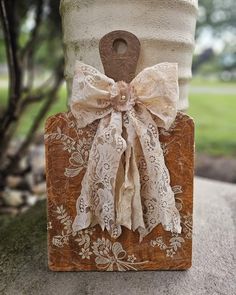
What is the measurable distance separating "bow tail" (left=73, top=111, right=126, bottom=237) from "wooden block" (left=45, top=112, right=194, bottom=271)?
0.03 m

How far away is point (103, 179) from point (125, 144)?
0.28 feet

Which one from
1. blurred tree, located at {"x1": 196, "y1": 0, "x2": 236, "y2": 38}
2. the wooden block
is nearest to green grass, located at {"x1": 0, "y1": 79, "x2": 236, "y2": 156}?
blurred tree, located at {"x1": 196, "y1": 0, "x2": 236, "y2": 38}

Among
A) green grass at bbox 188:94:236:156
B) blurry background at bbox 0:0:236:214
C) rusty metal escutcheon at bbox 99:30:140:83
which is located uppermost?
rusty metal escutcheon at bbox 99:30:140:83

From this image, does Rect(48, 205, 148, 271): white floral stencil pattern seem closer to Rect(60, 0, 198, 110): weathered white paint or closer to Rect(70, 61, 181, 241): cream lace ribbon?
Rect(70, 61, 181, 241): cream lace ribbon

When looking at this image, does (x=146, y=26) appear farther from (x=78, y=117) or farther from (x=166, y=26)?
(x=78, y=117)

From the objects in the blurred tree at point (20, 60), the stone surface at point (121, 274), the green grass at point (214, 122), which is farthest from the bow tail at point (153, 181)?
the green grass at point (214, 122)

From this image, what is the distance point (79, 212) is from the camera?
88 centimetres

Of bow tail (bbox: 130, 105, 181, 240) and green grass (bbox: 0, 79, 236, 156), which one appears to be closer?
bow tail (bbox: 130, 105, 181, 240)

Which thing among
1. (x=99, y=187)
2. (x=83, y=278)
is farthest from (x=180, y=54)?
(x=83, y=278)

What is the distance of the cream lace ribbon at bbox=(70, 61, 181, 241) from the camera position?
2.71 ft

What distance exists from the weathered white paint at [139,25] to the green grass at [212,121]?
1372mm

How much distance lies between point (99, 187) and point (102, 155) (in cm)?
7

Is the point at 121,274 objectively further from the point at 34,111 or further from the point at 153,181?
the point at 34,111

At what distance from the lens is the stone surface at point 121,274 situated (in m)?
0.86
